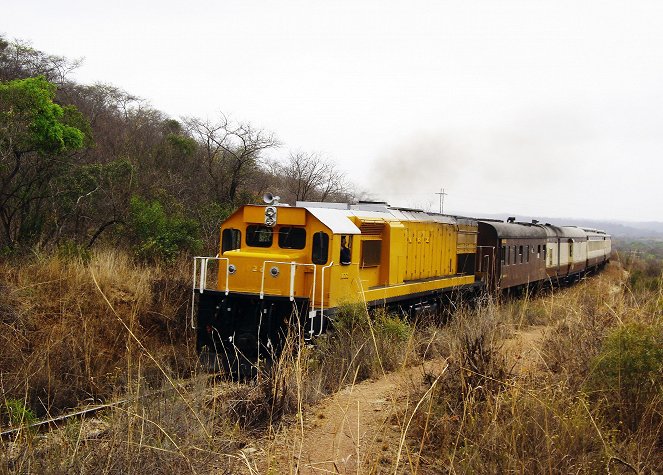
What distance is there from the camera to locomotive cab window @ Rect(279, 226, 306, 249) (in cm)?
1064

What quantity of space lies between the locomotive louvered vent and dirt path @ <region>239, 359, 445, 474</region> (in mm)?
4627

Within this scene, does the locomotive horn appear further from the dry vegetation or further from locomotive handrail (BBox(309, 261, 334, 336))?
the dry vegetation

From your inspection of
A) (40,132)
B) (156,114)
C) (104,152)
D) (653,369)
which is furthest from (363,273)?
(156,114)

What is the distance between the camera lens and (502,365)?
5812mm

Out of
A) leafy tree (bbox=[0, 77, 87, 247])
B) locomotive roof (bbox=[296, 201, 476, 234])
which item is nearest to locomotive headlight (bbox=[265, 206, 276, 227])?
locomotive roof (bbox=[296, 201, 476, 234])

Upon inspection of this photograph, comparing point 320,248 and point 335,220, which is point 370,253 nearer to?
point 335,220

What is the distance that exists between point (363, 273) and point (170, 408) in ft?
21.0

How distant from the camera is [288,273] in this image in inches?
404

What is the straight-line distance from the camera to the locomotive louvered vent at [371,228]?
37.1 feet

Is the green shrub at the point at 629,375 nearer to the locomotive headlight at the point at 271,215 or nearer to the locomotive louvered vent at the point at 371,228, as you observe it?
the locomotive louvered vent at the point at 371,228

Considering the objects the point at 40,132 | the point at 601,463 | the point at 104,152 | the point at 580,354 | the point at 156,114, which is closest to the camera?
the point at 601,463

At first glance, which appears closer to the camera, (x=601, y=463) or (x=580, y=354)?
(x=601, y=463)

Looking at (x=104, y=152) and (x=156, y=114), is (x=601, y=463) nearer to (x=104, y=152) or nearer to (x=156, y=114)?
(x=104, y=152)

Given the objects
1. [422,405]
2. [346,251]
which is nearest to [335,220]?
[346,251]
